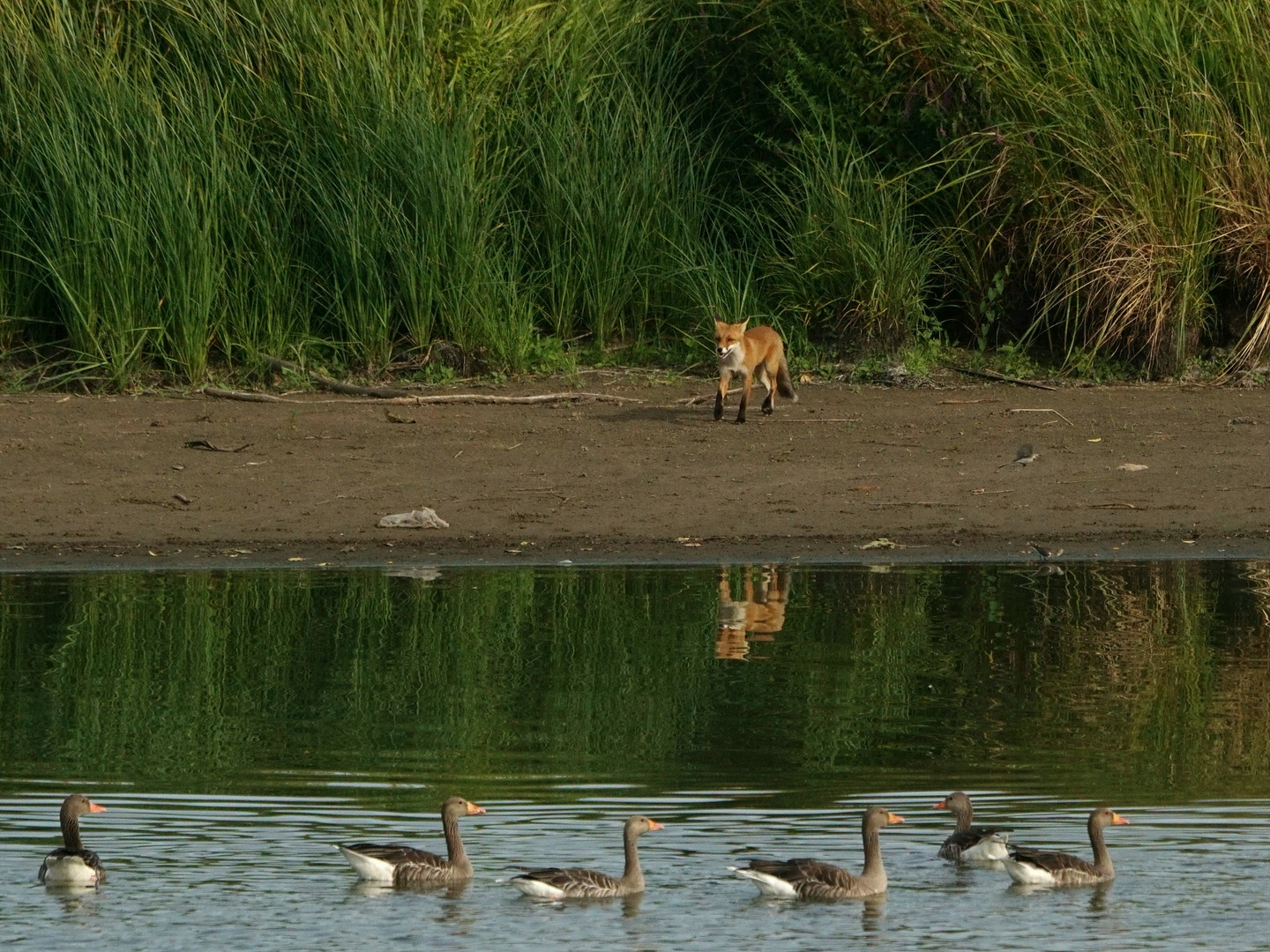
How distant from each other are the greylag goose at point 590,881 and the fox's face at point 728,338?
808cm

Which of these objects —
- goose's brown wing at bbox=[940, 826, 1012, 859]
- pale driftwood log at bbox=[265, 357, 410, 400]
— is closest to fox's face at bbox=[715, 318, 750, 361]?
pale driftwood log at bbox=[265, 357, 410, 400]

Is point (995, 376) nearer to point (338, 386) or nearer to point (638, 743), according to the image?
point (338, 386)

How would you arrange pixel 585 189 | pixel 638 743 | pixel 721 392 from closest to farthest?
1. pixel 638 743
2. pixel 721 392
3. pixel 585 189

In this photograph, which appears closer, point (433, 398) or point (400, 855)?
point (400, 855)

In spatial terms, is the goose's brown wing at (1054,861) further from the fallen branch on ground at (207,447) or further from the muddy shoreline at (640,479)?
the fallen branch on ground at (207,447)

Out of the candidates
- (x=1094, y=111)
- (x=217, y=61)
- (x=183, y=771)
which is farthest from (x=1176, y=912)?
(x=217, y=61)

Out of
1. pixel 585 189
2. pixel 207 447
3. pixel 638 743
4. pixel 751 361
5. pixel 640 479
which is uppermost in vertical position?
pixel 585 189

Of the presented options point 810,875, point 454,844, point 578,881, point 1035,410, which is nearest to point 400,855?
point 454,844

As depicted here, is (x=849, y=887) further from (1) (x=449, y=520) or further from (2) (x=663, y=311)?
(2) (x=663, y=311)

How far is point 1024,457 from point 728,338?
2170 mm

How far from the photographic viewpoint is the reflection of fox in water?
9.91m

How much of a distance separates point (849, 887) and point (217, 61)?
37.1 ft

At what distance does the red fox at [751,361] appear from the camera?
14.7 m

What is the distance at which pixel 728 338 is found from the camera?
1468 centimetres
